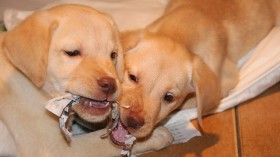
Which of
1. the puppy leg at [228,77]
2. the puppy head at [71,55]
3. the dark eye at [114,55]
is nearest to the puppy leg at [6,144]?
the puppy head at [71,55]

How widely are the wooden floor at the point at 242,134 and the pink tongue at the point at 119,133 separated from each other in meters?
0.25

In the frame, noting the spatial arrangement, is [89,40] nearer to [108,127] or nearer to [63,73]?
[63,73]

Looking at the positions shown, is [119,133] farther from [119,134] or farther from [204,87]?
[204,87]

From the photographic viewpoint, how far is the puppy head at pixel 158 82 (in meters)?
2.26

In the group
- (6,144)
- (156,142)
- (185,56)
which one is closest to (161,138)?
(156,142)

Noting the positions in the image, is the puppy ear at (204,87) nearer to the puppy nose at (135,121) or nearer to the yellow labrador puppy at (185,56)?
the yellow labrador puppy at (185,56)

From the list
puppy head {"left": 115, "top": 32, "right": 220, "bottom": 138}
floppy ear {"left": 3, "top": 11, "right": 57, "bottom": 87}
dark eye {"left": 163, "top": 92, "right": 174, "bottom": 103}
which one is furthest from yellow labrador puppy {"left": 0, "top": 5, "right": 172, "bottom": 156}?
dark eye {"left": 163, "top": 92, "right": 174, "bottom": 103}

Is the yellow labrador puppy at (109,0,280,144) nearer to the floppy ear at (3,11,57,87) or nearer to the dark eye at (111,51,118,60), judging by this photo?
the dark eye at (111,51,118,60)

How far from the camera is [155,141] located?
254 centimetres

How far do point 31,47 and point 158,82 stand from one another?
29.0 inches

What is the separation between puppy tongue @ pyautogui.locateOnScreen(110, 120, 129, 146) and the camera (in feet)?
7.79

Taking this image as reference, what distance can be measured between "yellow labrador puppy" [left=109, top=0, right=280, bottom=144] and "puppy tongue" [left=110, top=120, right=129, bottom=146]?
9 cm

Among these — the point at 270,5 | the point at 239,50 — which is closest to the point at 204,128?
the point at 239,50

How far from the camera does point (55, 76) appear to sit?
213cm
